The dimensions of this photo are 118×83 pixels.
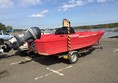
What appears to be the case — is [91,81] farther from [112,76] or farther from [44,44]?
[44,44]

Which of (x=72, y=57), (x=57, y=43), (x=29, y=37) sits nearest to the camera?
(x=57, y=43)

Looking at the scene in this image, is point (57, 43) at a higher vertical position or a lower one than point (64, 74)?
higher

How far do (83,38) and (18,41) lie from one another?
3.49 metres

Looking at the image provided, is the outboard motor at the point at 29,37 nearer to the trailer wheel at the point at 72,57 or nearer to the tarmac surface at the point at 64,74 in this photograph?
the tarmac surface at the point at 64,74

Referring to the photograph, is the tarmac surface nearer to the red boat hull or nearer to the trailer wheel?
the trailer wheel

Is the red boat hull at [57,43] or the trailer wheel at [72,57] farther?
the trailer wheel at [72,57]

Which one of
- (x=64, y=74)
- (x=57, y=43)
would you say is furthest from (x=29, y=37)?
(x=64, y=74)

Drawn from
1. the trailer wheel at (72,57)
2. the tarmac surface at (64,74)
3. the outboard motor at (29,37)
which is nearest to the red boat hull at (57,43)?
the trailer wheel at (72,57)

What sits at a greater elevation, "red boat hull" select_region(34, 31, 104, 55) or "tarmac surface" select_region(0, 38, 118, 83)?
"red boat hull" select_region(34, 31, 104, 55)

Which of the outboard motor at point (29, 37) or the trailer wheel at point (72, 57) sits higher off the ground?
the outboard motor at point (29, 37)

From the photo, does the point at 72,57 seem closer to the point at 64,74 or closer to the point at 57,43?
the point at 57,43

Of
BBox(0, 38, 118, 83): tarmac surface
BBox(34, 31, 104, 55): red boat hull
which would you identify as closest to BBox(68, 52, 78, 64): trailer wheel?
BBox(0, 38, 118, 83): tarmac surface

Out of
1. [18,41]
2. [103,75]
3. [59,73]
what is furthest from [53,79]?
[18,41]

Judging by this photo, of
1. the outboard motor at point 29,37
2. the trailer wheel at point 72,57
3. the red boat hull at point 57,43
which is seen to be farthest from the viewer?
the outboard motor at point 29,37
